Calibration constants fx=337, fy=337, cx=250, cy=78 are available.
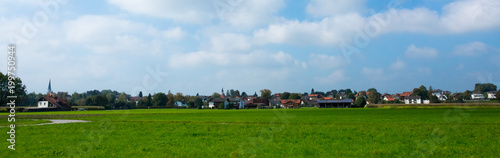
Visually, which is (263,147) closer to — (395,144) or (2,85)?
(395,144)

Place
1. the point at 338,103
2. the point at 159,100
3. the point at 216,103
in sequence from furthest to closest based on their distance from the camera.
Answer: the point at 159,100, the point at 216,103, the point at 338,103

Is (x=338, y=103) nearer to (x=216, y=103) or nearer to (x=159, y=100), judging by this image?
(x=216, y=103)

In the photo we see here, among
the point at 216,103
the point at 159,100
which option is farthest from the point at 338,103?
the point at 159,100

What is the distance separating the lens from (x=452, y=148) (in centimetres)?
1705

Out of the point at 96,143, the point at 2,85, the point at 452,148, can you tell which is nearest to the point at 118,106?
the point at 2,85

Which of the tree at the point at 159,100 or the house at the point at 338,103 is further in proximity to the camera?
the tree at the point at 159,100

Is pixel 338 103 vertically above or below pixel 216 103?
below

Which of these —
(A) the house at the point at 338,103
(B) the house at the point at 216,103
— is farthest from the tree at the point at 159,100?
(A) the house at the point at 338,103

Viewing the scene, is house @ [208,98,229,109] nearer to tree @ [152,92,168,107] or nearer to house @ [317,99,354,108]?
tree @ [152,92,168,107]

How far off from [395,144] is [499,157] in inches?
194

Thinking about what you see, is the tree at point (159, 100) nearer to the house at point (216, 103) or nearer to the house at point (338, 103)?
the house at point (216, 103)

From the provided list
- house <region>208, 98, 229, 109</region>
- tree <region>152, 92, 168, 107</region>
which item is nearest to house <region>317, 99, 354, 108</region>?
house <region>208, 98, 229, 109</region>

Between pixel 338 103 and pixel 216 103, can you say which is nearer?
pixel 338 103

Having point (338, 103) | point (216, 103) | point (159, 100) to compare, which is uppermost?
point (159, 100)
